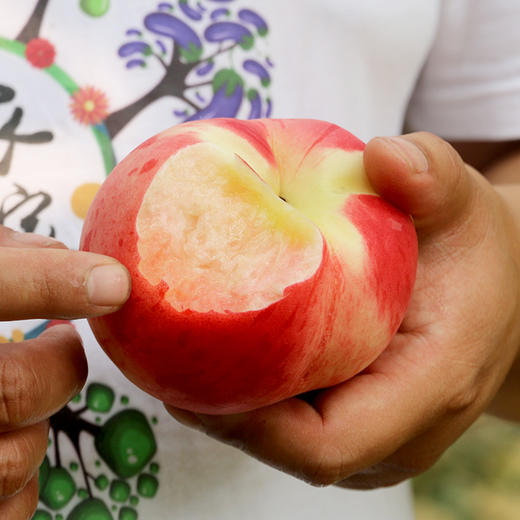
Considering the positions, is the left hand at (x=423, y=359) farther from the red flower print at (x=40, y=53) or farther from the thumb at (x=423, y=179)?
the red flower print at (x=40, y=53)

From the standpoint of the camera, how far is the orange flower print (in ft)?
1.76

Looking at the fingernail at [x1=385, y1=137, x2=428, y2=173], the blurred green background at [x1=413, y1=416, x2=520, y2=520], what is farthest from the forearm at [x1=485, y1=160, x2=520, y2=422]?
the blurred green background at [x1=413, y1=416, x2=520, y2=520]

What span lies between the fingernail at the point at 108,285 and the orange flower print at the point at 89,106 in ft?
0.81

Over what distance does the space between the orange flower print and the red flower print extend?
35mm

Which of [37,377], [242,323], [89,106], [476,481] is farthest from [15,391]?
[476,481]

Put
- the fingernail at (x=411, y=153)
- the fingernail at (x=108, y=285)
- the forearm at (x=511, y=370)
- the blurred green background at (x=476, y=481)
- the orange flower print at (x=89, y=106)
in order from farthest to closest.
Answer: the blurred green background at (x=476, y=481) < the forearm at (x=511, y=370) < the orange flower print at (x=89, y=106) < the fingernail at (x=411, y=153) < the fingernail at (x=108, y=285)

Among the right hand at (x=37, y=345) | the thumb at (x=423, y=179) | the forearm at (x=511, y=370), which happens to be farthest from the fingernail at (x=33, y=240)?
the forearm at (x=511, y=370)

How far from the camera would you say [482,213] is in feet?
1.77

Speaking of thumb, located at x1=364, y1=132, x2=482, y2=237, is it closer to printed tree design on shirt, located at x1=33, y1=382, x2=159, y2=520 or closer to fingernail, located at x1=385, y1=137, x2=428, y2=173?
fingernail, located at x1=385, y1=137, x2=428, y2=173

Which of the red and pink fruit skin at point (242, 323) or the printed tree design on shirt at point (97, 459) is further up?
the red and pink fruit skin at point (242, 323)

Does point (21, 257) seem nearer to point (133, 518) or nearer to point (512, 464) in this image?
point (133, 518)

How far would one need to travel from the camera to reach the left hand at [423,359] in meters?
0.45

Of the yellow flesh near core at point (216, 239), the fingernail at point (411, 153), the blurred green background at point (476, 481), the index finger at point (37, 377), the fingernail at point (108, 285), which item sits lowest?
the blurred green background at point (476, 481)

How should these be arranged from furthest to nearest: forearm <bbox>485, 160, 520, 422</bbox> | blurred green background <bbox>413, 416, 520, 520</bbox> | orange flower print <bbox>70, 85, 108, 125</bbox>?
blurred green background <bbox>413, 416, 520, 520</bbox>, forearm <bbox>485, 160, 520, 422</bbox>, orange flower print <bbox>70, 85, 108, 125</bbox>
